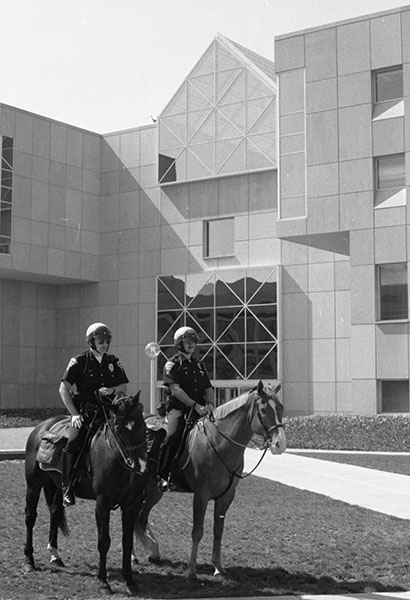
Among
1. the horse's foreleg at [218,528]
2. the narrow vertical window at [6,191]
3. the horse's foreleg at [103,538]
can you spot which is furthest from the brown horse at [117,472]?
the narrow vertical window at [6,191]

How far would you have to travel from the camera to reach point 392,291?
33.0 meters

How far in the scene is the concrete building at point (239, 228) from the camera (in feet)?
109

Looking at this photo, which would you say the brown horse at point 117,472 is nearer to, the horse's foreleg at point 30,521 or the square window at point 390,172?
the horse's foreleg at point 30,521

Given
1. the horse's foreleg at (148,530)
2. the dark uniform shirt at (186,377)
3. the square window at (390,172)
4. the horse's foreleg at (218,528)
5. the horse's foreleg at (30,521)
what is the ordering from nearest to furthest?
the horse's foreleg at (218,528)
the horse's foreleg at (30,521)
the horse's foreleg at (148,530)
the dark uniform shirt at (186,377)
the square window at (390,172)

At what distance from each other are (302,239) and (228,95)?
10081 millimetres

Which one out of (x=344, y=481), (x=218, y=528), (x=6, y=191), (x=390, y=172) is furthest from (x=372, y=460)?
(x=6, y=191)

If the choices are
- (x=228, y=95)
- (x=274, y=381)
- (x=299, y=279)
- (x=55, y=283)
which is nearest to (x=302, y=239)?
(x=299, y=279)

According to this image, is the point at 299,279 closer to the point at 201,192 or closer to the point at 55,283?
the point at 201,192

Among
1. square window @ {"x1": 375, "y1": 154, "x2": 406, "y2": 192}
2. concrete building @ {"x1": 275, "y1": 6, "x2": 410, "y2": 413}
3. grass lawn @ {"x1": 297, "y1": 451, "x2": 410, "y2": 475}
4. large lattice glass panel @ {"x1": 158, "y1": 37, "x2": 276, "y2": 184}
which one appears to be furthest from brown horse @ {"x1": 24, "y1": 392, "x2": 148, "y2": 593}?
large lattice glass panel @ {"x1": 158, "y1": 37, "x2": 276, "y2": 184}

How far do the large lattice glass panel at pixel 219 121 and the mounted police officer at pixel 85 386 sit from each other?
31430 mm

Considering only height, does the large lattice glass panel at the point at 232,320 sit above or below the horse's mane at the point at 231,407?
above

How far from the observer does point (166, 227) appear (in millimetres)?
44156

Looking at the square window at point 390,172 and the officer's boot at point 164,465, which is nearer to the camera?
the officer's boot at point 164,465

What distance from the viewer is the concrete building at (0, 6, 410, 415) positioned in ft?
109
